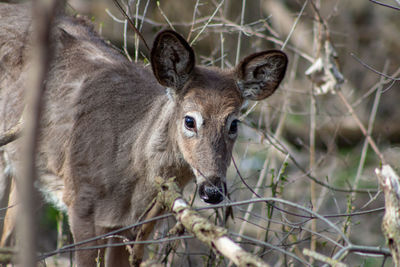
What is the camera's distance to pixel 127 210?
5.36 metres

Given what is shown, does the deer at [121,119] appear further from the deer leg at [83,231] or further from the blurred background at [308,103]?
the blurred background at [308,103]

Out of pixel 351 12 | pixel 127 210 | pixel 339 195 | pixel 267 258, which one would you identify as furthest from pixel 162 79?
pixel 351 12

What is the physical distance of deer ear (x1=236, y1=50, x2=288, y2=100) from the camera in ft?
16.7

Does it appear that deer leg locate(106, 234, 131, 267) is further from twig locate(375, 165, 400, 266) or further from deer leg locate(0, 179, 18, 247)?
twig locate(375, 165, 400, 266)

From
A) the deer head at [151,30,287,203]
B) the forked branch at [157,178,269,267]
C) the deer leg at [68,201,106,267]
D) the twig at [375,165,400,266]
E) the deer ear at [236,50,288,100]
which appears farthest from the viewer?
the deer leg at [68,201,106,267]

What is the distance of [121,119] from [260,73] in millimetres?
1393

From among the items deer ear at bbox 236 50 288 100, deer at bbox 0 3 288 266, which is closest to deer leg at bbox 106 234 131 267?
deer at bbox 0 3 288 266

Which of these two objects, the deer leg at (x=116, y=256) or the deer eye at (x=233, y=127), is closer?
the deer eye at (x=233, y=127)

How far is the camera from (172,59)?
5.01 meters

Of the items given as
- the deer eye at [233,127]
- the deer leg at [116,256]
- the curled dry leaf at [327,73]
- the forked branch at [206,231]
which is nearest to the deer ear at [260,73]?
the deer eye at [233,127]

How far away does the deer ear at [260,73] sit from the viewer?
16.7 ft

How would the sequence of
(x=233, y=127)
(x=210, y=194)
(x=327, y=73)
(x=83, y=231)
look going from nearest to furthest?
(x=210, y=194) < (x=233, y=127) < (x=83, y=231) < (x=327, y=73)

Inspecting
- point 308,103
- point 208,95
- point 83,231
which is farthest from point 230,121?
point 308,103

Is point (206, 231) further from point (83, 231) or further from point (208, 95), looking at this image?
point (83, 231)
